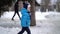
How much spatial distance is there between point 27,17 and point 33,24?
611 centimetres

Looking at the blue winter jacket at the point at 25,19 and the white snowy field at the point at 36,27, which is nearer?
the blue winter jacket at the point at 25,19

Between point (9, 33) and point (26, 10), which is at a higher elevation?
point (26, 10)

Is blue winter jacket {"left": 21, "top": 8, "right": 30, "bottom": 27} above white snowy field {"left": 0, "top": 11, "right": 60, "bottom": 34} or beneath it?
above

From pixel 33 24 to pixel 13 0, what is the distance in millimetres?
2458

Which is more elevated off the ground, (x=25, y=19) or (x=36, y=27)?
→ (x=25, y=19)

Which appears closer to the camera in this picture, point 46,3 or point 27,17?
point 27,17

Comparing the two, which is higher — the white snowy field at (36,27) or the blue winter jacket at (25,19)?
the blue winter jacket at (25,19)

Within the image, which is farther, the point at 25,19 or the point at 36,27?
the point at 36,27

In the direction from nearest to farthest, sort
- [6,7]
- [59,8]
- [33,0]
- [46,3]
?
[33,0] < [6,7] < [59,8] < [46,3]

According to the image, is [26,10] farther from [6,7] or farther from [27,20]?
[6,7]

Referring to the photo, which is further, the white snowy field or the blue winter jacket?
the white snowy field

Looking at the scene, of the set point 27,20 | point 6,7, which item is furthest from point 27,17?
point 6,7

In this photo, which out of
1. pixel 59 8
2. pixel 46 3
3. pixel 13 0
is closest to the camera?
pixel 13 0

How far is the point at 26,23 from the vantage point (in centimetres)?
898
